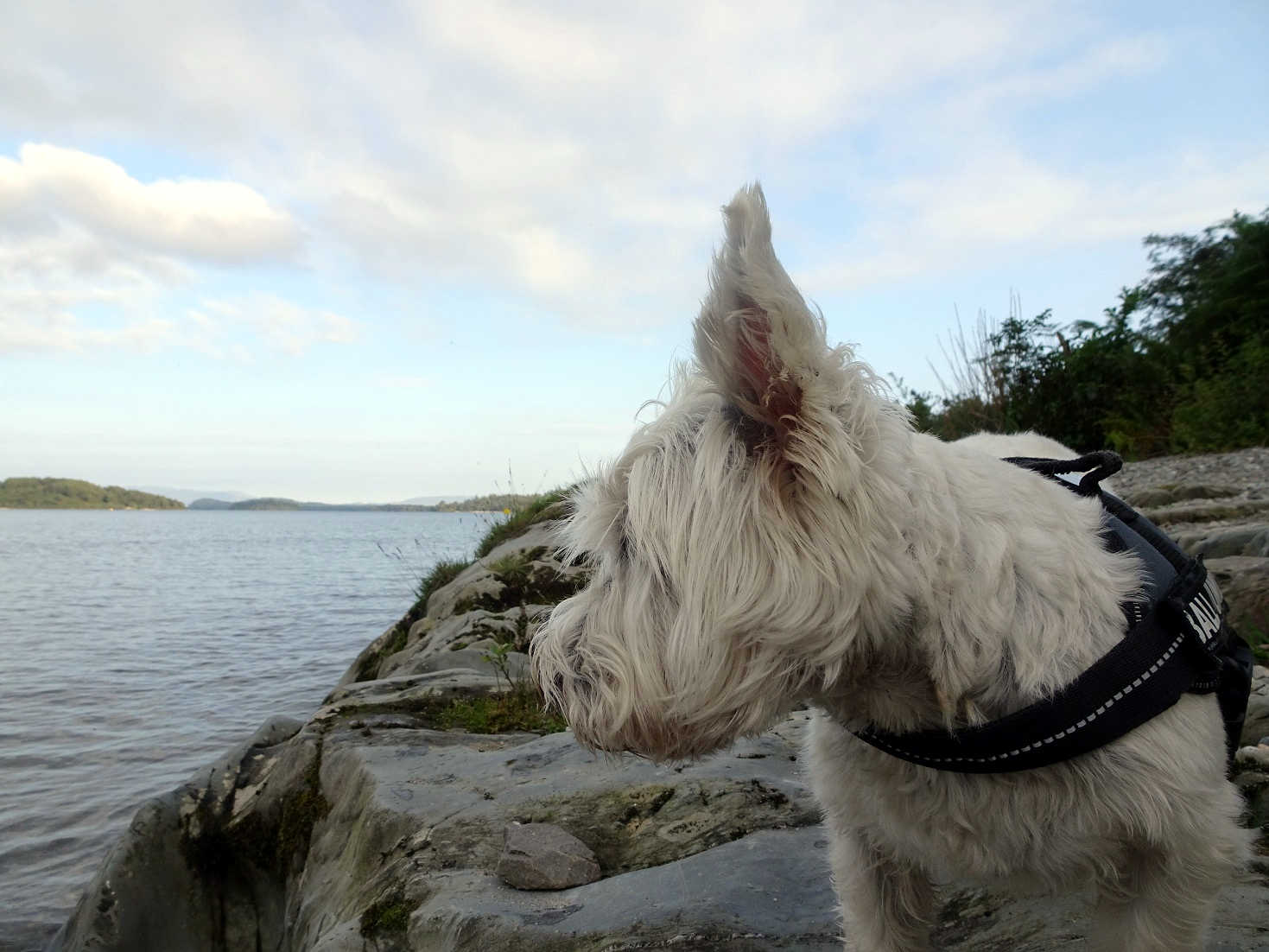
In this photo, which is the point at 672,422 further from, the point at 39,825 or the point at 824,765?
the point at 39,825

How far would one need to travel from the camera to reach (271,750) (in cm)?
529

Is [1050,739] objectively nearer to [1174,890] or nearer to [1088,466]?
[1174,890]

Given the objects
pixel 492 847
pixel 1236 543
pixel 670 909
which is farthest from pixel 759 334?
pixel 1236 543

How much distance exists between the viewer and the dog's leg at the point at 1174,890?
84.1 inches

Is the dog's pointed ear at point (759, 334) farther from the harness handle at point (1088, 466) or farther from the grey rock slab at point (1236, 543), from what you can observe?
the grey rock slab at point (1236, 543)

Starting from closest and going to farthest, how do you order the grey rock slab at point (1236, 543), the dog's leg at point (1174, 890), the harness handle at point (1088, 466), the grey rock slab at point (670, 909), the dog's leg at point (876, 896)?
the dog's leg at point (1174, 890)
the dog's leg at point (876, 896)
the harness handle at point (1088, 466)
the grey rock slab at point (670, 909)
the grey rock slab at point (1236, 543)

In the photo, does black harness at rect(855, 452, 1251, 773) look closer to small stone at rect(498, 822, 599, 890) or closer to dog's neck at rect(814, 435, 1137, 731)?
dog's neck at rect(814, 435, 1137, 731)

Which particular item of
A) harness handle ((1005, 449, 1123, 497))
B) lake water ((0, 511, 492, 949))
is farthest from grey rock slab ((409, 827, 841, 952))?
lake water ((0, 511, 492, 949))

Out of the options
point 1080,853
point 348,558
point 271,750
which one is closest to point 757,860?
point 1080,853

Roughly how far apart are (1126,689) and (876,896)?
38.0 inches

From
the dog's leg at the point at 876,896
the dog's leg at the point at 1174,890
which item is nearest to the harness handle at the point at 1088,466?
the dog's leg at the point at 1174,890

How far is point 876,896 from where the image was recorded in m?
2.54

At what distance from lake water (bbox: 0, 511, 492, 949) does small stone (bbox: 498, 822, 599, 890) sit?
13.9ft

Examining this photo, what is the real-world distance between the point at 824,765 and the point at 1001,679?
0.65 metres
